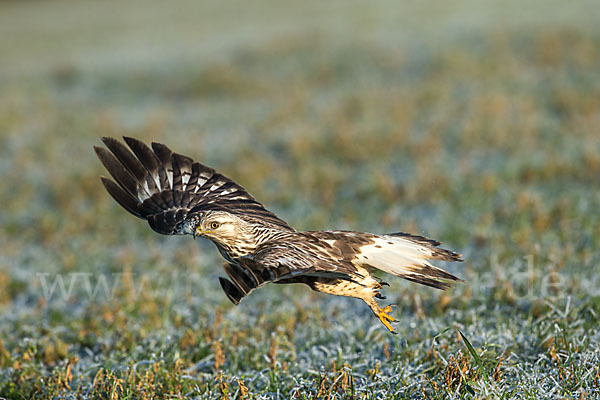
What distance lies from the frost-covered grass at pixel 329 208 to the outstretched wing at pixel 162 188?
3.74ft

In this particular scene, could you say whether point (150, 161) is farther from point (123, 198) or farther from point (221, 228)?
point (221, 228)

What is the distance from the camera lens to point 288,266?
330 cm

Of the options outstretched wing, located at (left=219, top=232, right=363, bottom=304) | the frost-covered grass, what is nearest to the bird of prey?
outstretched wing, located at (left=219, top=232, right=363, bottom=304)

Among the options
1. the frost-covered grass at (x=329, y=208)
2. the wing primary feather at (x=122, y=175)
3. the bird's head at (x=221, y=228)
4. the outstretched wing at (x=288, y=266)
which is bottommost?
the frost-covered grass at (x=329, y=208)

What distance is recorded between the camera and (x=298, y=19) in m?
23.9

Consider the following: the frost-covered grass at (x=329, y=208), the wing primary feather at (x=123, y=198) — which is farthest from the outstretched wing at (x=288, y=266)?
the wing primary feather at (x=123, y=198)

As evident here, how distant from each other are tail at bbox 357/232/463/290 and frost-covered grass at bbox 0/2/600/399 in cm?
78

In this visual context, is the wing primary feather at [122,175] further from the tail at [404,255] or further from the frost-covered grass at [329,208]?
the tail at [404,255]

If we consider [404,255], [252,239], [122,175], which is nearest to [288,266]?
[252,239]

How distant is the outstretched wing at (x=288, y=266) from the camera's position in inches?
122

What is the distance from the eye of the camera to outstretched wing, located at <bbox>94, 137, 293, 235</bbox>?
178 inches

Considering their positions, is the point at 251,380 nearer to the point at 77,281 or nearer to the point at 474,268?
the point at 474,268

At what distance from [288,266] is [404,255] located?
0.83 m

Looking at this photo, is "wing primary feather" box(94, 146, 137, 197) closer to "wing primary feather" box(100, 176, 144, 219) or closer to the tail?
"wing primary feather" box(100, 176, 144, 219)
